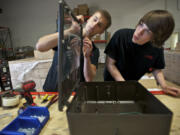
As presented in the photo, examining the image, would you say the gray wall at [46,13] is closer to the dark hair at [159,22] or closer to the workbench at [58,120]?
the dark hair at [159,22]

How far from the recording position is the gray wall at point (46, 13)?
104 inches

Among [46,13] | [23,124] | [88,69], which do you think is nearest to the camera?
[23,124]

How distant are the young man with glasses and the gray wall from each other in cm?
200

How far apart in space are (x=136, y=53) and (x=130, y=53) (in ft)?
0.15

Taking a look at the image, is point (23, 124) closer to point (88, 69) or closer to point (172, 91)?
point (88, 69)

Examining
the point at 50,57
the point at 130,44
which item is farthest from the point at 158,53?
the point at 50,57

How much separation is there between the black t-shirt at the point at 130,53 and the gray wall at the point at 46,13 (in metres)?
2.00

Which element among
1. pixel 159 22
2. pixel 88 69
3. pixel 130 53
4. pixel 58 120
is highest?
pixel 159 22

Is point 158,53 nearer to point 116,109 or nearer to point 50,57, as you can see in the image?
point 116,109

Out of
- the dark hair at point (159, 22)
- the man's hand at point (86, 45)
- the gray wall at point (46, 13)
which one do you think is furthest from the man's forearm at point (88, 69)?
the gray wall at point (46, 13)

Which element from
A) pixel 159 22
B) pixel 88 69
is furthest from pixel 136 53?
pixel 88 69

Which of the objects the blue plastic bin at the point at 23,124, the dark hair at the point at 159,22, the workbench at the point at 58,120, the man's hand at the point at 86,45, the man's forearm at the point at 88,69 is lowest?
the workbench at the point at 58,120

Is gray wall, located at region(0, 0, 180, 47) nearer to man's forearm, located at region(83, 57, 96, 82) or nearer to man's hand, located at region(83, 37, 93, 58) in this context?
man's forearm, located at region(83, 57, 96, 82)

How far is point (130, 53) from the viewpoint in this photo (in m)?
0.90
